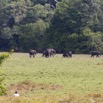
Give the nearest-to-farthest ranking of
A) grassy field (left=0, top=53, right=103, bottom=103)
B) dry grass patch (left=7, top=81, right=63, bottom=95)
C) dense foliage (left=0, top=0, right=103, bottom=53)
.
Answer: grassy field (left=0, top=53, right=103, bottom=103)
dry grass patch (left=7, top=81, right=63, bottom=95)
dense foliage (left=0, top=0, right=103, bottom=53)

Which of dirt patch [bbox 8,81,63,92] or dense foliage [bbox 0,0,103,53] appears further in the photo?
dense foliage [bbox 0,0,103,53]

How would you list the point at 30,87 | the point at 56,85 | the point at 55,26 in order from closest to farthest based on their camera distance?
the point at 30,87, the point at 56,85, the point at 55,26

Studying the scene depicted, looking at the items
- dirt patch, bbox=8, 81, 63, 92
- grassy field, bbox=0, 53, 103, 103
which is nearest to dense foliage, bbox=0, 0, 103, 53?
grassy field, bbox=0, 53, 103, 103

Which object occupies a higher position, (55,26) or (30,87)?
(55,26)

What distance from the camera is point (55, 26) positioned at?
196 ft

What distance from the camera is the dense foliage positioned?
57.1 m

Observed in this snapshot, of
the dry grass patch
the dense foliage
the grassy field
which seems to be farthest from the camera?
the dense foliage

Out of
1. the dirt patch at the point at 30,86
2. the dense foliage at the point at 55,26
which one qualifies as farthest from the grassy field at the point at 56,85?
the dense foliage at the point at 55,26

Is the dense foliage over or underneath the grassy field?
over

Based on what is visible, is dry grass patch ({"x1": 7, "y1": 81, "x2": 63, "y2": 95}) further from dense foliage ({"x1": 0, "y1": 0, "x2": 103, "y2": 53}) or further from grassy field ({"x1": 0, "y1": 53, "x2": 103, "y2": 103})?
dense foliage ({"x1": 0, "y1": 0, "x2": 103, "y2": 53})

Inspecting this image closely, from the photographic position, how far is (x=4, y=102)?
542 inches

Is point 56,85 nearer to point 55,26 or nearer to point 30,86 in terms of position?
point 30,86

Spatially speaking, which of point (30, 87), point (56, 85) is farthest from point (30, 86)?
point (56, 85)

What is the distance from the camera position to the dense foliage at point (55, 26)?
57094 millimetres
